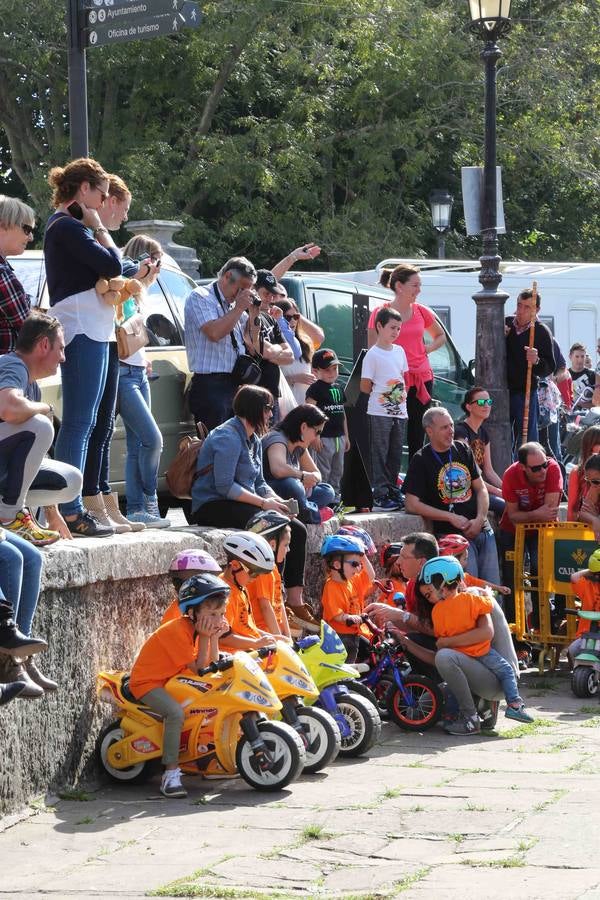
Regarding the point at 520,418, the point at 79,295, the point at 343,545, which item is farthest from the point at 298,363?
the point at 79,295

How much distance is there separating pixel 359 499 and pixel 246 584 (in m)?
3.05

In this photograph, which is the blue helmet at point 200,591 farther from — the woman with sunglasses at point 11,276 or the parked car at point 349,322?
the parked car at point 349,322

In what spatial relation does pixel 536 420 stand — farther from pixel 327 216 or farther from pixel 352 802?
pixel 327 216

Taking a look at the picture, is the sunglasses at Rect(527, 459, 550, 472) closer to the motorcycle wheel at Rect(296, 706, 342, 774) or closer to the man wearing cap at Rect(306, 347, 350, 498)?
the man wearing cap at Rect(306, 347, 350, 498)

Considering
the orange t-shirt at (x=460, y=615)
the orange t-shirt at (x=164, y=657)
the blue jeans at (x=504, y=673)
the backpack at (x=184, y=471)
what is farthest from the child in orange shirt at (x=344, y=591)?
the orange t-shirt at (x=164, y=657)

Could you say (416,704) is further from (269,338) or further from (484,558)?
(269,338)

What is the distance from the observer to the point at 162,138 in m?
23.8

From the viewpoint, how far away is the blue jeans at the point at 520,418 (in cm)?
1282

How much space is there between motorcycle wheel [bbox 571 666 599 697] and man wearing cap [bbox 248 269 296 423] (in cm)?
257

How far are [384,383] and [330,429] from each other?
2.09ft

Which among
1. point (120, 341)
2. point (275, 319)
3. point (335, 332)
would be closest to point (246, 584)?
point (120, 341)

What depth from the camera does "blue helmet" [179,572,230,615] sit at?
24.3ft

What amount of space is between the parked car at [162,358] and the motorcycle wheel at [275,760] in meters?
2.41

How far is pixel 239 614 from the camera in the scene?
26.7 feet
